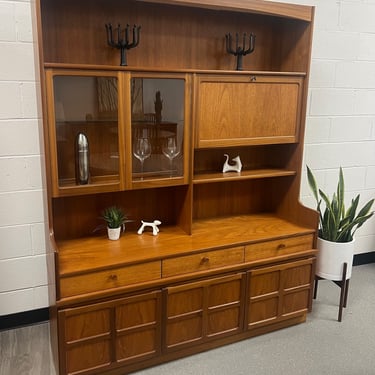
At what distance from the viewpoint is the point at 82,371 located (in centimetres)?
208

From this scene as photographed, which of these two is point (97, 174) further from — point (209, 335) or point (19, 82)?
point (209, 335)

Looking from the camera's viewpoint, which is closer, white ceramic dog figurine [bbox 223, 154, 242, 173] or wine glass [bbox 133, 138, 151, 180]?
wine glass [bbox 133, 138, 151, 180]

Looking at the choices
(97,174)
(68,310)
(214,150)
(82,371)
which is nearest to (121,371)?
(82,371)

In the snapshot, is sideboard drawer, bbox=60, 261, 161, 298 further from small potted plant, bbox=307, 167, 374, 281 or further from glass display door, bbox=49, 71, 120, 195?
small potted plant, bbox=307, 167, 374, 281

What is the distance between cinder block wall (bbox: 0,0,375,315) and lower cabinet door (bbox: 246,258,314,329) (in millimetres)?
868

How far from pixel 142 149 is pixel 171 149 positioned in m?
0.17

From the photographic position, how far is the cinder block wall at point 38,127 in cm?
227

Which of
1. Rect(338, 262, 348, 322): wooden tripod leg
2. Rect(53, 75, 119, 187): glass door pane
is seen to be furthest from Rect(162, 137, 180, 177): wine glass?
Rect(338, 262, 348, 322): wooden tripod leg

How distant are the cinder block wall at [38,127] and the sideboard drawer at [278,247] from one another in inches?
30.8

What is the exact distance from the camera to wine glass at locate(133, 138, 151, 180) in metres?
2.22

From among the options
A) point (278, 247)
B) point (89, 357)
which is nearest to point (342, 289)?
point (278, 247)

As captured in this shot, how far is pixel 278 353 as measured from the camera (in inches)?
94.8

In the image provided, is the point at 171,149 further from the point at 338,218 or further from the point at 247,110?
the point at 338,218

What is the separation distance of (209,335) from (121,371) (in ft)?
1.74
